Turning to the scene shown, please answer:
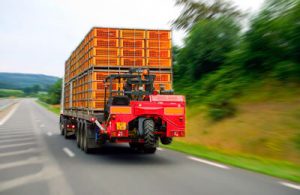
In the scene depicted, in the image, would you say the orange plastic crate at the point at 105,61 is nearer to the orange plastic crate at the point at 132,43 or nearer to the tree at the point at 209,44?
the orange plastic crate at the point at 132,43

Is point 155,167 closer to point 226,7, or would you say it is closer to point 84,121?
point 84,121

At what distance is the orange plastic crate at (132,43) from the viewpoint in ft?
38.7

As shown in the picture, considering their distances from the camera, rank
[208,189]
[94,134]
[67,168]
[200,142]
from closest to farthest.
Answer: [208,189], [67,168], [94,134], [200,142]

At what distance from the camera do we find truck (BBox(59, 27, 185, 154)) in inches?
384

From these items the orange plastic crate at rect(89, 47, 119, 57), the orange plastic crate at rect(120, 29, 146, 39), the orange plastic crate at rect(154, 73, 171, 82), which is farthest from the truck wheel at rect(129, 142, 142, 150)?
the orange plastic crate at rect(120, 29, 146, 39)

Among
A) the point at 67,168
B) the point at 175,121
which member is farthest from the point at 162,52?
the point at 67,168

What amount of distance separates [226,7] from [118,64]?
1861 cm

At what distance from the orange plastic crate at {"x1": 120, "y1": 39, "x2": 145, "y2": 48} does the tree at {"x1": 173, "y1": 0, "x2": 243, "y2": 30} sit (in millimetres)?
16871

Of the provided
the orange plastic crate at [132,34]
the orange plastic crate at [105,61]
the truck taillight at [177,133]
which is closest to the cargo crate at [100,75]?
the orange plastic crate at [105,61]

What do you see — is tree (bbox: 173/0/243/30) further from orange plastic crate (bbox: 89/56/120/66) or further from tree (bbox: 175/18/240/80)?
orange plastic crate (bbox: 89/56/120/66)

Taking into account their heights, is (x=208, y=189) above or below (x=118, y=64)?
below

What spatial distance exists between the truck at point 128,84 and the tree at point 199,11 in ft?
55.1

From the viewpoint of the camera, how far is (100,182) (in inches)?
284

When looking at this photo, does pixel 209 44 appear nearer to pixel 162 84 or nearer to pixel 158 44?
pixel 158 44
